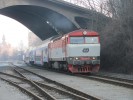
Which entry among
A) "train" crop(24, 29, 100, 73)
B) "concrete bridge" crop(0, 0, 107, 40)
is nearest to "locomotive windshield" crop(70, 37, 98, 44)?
Answer: "train" crop(24, 29, 100, 73)

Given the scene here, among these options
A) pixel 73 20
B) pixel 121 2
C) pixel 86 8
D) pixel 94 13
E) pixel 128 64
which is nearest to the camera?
pixel 128 64

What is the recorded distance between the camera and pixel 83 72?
29828mm

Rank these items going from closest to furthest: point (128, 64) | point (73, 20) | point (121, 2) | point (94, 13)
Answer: point (128, 64)
point (121, 2)
point (94, 13)
point (73, 20)

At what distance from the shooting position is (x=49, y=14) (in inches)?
2387

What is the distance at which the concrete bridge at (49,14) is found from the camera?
53.8m

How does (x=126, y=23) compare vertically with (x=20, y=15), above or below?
below

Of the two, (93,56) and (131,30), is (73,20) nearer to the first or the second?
(131,30)

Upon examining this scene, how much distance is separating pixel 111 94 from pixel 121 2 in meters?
24.4

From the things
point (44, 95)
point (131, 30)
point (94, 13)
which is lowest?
point (44, 95)

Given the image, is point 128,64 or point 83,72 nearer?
point 83,72

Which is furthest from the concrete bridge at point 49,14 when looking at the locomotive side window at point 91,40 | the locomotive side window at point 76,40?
the locomotive side window at point 76,40

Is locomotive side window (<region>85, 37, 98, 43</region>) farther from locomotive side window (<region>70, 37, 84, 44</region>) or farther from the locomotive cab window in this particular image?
locomotive side window (<region>70, 37, 84, 44</region>)

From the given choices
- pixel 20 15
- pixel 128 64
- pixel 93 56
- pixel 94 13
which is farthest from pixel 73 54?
pixel 20 15

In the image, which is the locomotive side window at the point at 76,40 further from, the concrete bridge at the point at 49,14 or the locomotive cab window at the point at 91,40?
the concrete bridge at the point at 49,14
